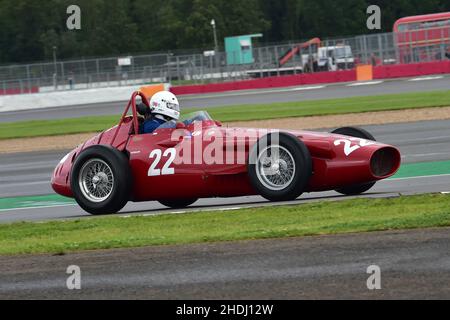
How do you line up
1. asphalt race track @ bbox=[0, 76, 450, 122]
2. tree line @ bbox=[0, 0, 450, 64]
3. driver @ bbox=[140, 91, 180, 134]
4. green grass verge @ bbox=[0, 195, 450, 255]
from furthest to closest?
tree line @ bbox=[0, 0, 450, 64]
asphalt race track @ bbox=[0, 76, 450, 122]
driver @ bbox=[140, 91, 180, 134]
green grass verge @ bbox=[0, 195, 450, 255]

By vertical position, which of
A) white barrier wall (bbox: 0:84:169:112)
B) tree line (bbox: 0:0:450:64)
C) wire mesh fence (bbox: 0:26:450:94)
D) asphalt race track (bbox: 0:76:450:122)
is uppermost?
tree line (bbox: 0:0:450:64)

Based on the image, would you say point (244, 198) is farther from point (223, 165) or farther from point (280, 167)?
point (280, 167)

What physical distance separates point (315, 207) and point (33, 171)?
1048 centimetres

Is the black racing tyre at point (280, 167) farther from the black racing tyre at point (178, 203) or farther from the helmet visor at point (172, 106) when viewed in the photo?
the black racing tyre at point (178, 203)

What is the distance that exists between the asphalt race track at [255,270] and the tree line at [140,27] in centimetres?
7198

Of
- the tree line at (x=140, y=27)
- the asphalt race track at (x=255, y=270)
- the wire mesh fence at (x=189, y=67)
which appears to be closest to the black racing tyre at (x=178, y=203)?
the asphalt race track at (x=255, y=270)

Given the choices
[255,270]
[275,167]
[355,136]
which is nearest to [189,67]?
[355,136]

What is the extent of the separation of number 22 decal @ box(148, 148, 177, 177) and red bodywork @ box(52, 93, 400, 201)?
1.0 inches

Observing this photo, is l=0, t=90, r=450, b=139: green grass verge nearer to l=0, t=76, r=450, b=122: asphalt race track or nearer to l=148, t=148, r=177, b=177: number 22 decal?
l=0, t=76, r=450, b=122: asphalt race track

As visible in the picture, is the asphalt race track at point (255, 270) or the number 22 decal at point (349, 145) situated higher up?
the number 22 decal at point (349, 145)

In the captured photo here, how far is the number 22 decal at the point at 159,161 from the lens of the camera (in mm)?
11953

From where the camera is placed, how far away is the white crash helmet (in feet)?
40.7

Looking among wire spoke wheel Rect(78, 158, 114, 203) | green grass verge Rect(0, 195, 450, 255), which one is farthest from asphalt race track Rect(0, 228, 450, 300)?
wire spoke wheel Rect(78, 158, 114, 203)

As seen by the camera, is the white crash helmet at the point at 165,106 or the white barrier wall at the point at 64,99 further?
the white barrier wall at the point at 64,99
